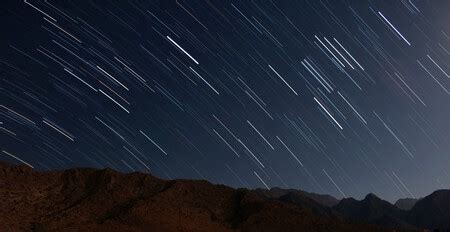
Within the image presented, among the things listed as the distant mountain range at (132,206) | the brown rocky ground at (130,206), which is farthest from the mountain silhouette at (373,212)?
the brown rocky ground at (130,206)

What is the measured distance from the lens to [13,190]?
232ft

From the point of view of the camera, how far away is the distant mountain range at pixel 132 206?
2494 inches

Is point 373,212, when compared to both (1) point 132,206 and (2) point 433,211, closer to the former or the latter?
(2) point 433,211

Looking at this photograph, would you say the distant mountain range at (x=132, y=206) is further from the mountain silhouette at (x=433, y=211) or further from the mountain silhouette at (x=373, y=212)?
the mountain silhouette at (x=433, y=211)

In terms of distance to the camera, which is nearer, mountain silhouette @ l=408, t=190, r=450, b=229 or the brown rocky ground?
the brown rocky ground

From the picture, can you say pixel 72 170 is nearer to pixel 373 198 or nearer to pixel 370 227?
pixel 370 227

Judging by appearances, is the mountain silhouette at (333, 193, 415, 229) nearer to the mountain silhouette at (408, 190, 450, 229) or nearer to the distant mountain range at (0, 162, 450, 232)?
the mountain silhouette at (408, 190, 450, 229)

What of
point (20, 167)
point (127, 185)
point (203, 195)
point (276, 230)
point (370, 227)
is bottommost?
point (20, 167)

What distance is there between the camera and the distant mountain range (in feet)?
208

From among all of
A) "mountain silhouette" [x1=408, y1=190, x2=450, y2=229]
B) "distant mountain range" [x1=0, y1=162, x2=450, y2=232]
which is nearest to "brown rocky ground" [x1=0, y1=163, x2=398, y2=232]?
"distant mountain range" [x1=0, y1=162, x2=450, y2=232]

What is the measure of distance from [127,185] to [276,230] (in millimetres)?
24384

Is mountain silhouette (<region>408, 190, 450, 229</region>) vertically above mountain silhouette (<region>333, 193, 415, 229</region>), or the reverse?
mountain silhouette (<region>408, 190, 450, 229</region>)

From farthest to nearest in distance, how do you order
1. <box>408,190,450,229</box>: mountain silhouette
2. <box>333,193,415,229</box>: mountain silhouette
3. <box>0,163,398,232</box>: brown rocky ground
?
<box>408,190,450,229</box>: mountain silhouette, <box>333,193,415,229</box>: mountain silhouette, <box>0,163,398,232</box>: brown rocky ground

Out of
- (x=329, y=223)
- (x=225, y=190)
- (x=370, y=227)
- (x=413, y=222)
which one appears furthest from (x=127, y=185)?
(x=413, y=222)
